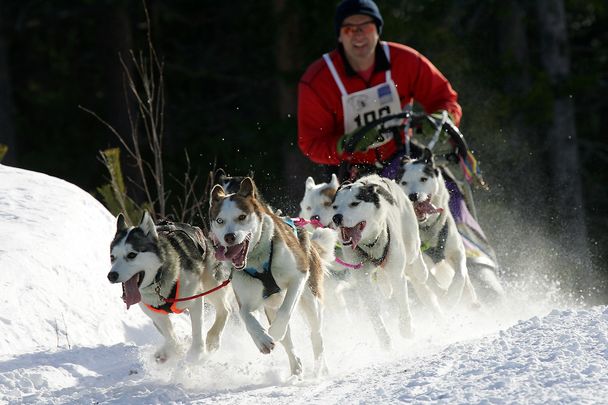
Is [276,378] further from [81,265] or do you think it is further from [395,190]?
[81,265]

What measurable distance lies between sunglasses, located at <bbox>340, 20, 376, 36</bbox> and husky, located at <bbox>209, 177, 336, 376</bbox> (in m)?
2.14

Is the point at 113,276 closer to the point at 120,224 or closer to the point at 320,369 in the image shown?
the point at 120,224

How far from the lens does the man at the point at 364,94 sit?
759 centimetres

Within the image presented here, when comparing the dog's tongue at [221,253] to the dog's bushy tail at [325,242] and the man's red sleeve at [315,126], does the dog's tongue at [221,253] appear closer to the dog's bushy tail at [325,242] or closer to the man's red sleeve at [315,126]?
the dog's bushy tail at [325,242]

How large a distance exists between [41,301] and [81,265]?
0.67 m

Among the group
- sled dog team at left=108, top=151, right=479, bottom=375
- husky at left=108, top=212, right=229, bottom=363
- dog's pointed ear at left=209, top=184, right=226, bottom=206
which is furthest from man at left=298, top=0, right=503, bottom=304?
dog's pointed ear at left=209, top=184, right=226, bottom=206

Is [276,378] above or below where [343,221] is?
below

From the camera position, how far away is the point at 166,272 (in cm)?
577

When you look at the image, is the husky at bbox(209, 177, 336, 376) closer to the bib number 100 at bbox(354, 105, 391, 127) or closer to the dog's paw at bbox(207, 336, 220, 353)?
the dog's paw at bbox(207, 336, 220, 353)

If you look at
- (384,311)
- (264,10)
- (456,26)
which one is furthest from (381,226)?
(264,10)

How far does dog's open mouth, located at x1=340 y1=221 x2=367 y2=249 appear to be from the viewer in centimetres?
634

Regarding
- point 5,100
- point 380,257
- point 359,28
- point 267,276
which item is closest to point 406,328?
point 380,257

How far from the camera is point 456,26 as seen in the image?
15.3 meters

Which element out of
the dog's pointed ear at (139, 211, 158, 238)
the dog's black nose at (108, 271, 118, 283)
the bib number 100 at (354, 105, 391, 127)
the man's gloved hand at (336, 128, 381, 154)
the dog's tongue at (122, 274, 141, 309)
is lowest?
the dog's tongue at (122, 274, 141, 309)
